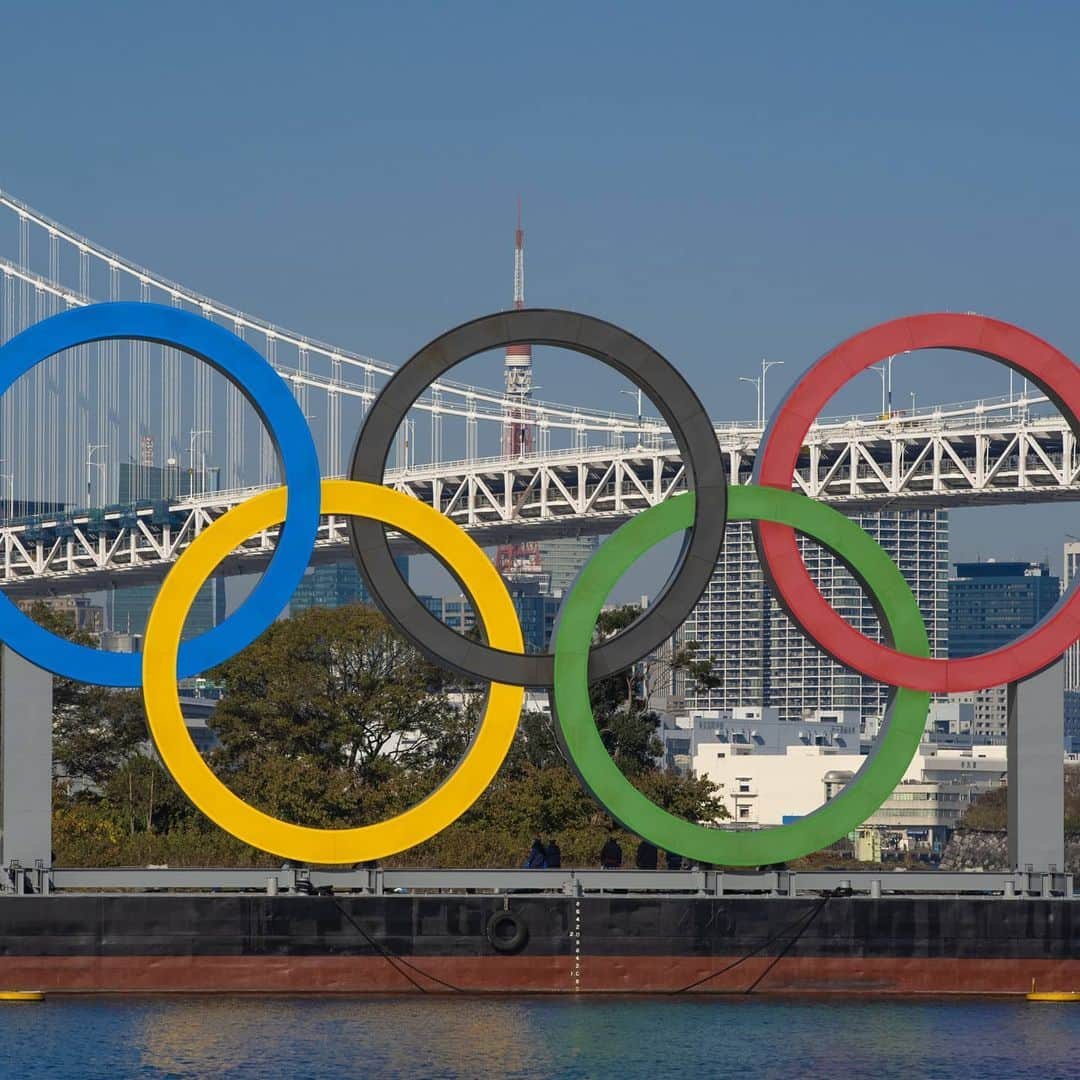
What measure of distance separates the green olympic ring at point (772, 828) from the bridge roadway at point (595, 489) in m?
52.3

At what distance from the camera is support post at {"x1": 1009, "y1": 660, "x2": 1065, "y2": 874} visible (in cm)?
2872

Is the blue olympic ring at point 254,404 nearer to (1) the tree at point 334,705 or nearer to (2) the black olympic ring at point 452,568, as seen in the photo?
(2) the black olympic ring at point 452,568

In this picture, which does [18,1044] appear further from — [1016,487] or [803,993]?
[1016,487]

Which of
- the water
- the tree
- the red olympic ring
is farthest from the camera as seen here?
the tree

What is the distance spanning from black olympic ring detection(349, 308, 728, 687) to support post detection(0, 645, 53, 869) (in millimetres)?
4003

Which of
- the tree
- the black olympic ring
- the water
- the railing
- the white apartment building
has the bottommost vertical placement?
the white apartment building

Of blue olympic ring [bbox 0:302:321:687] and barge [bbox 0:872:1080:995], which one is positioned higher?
blue olympic ring [bbox 0:302:321:687]

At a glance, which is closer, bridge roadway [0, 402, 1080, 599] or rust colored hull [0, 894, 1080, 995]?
rust colored hull [0, 894, 1080, 995]

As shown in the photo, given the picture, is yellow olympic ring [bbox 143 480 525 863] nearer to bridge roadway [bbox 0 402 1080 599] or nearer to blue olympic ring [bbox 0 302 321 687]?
blue olympic ring [bbox 0 302 321 687]

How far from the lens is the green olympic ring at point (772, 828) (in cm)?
2808

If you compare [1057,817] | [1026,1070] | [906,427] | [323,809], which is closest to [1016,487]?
[906,427]

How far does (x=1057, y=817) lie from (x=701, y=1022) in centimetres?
538

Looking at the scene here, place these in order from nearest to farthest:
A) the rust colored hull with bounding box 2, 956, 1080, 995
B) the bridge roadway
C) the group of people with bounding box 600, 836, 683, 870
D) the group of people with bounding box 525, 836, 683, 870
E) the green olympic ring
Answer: the rust colored hull with bounding box 2, 956, 1080, 995, the green olympic ring, the group of people with bounding box 525, 836, 683, 870, the group of people with bounding box 600, 836, 683, 870, the bridge roadway

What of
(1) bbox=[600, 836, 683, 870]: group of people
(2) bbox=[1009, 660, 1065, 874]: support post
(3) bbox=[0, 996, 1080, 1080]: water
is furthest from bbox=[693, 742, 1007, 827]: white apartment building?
(3) bbox=[0, 996, 1080, 1080]: water
